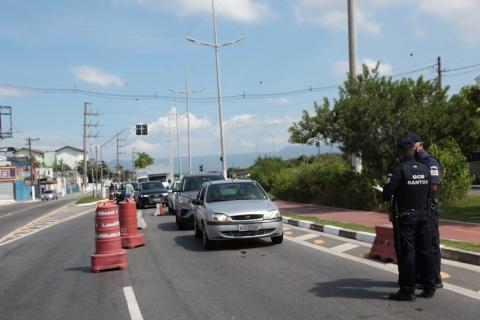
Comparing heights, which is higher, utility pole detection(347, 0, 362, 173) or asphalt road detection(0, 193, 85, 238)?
utility pole detection(347, 0, 362, 173)

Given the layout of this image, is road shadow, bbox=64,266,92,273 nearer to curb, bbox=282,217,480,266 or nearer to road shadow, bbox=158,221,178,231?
curb, bbox=282,217,480,266

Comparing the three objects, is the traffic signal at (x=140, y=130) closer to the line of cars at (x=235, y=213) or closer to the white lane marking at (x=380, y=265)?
the line of cars at (x=235, y=213)

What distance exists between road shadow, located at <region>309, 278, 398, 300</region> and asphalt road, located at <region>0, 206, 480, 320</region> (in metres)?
0.01

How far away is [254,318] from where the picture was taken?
19.6ft

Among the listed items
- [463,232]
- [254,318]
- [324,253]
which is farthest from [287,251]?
[254,318]

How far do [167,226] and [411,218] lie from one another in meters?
12.7

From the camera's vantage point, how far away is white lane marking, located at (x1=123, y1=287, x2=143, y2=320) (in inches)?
250

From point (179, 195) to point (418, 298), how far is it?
11.7 meters

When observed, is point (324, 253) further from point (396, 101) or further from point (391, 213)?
point (396, 101)

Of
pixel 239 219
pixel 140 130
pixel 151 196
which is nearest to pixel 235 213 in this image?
pixel 239 219

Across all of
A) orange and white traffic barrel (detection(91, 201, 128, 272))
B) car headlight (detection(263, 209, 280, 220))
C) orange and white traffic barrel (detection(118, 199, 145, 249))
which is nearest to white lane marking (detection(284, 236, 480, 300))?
car headlight (detection(263, 209, 280, 220))

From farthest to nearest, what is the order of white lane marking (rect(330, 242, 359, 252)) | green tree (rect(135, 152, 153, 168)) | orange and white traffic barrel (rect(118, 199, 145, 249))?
green tree (rect(135, 152, 153, 168)), orange and white traffic barrel (rect(118, 199, 145, 249)), white lane marking (rect(330, 242, 359, 252))

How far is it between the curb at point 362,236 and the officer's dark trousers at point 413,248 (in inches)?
101

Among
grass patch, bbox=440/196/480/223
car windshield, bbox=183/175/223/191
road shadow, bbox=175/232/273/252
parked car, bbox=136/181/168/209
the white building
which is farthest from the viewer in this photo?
the white building
